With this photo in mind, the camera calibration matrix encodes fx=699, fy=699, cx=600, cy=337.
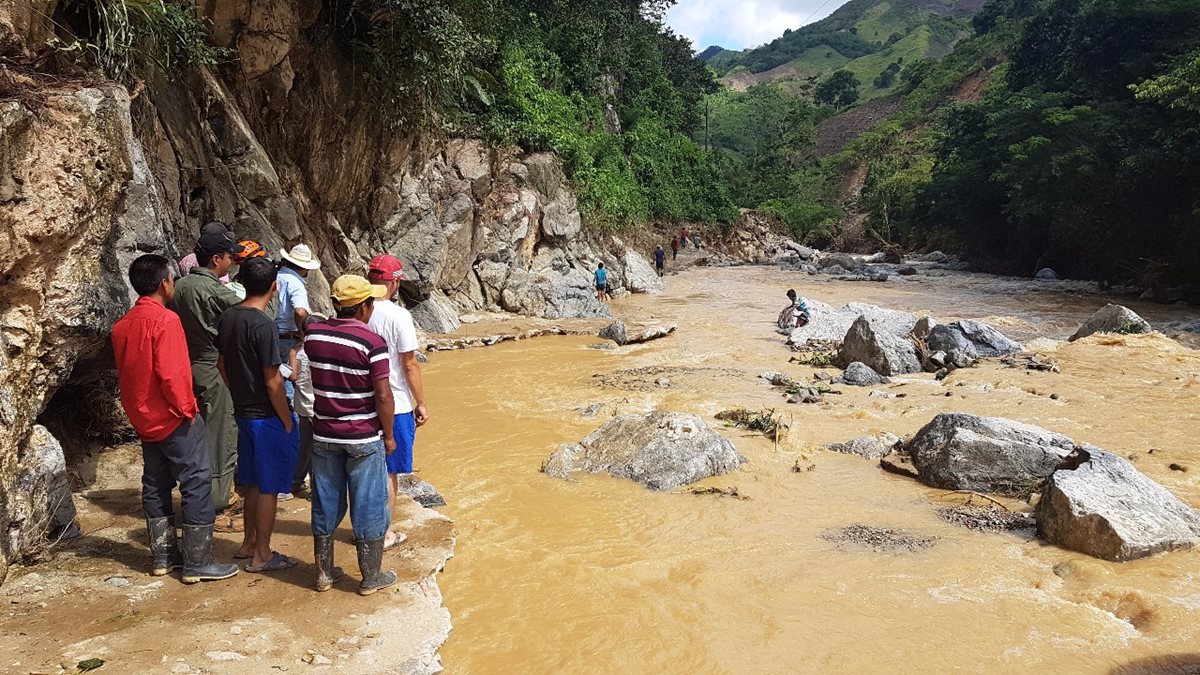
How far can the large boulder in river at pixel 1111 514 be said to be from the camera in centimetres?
467

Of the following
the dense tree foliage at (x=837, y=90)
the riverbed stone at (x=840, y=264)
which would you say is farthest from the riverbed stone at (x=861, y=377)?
the dense tree foliage at (x=837, y=90)

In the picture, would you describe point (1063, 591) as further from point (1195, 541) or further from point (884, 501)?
point (884, 501)

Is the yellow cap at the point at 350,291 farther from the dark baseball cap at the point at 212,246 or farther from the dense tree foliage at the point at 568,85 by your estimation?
the dense tree foliage at the point at 568,85

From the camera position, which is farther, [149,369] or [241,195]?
[241,195]

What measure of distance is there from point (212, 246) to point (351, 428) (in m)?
1.77

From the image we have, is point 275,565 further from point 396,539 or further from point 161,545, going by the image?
point 396,539

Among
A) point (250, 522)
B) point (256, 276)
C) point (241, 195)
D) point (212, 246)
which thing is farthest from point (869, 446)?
point (241, 195)

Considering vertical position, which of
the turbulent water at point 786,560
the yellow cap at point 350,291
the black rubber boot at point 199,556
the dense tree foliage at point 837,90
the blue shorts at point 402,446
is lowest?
the turbulent water at point 786,560

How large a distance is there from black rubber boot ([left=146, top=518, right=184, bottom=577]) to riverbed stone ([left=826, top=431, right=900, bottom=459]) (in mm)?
5948

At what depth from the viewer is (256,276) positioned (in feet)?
12.9

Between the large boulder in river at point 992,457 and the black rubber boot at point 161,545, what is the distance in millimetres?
5890

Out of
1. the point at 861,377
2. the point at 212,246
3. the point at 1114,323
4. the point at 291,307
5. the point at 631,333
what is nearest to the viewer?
the point at 212,246

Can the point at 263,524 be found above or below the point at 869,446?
above

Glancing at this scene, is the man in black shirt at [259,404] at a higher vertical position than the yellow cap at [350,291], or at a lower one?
lower
